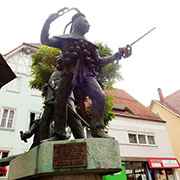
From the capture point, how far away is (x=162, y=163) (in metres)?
14.9

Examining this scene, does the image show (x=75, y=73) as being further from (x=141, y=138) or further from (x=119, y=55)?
(x=141, y=138)

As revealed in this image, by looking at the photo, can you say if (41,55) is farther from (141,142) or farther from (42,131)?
(141,142)

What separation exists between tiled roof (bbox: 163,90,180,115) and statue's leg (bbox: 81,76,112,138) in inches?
804

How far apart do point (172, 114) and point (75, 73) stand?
64.9 ft

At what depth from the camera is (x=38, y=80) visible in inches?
377

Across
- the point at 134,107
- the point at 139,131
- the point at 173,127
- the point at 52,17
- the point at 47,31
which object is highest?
the point at 134,107

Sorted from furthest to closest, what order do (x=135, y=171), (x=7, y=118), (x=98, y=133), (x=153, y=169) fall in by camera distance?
(x=153, y=169) < (x=135, y=171) < (x=7, y=118) < (x=98, y=133)

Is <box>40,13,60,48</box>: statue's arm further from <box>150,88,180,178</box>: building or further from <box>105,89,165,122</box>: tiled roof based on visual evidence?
<box>150,88,180,178</box>: building

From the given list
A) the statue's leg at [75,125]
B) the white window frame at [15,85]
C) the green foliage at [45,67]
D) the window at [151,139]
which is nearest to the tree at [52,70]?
the green foliage at [45,67]

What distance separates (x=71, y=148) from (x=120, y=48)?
1718mm

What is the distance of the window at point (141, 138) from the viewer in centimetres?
1534

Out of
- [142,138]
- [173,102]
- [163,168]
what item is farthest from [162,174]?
[173,102]

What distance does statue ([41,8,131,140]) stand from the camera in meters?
2.78

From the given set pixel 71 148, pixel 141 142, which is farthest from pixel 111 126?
pixel 71 148
